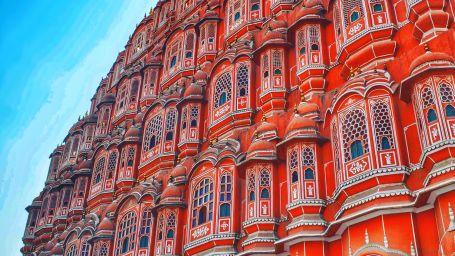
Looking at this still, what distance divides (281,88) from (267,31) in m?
3.44

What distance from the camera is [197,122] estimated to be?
1045 inches

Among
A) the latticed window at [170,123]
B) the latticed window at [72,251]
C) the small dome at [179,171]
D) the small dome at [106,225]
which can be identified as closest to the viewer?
the small dome at [179,171]

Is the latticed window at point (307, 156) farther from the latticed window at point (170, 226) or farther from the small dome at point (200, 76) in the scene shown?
the small dome at point (200, 76)

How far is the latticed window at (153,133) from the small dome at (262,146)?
30.8ft

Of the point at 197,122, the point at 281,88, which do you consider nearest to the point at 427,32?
the point at 281,88

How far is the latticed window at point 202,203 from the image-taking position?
21503mm

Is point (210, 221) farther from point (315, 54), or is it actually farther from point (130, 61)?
point (130, 61)

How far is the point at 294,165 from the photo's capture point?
1864cm

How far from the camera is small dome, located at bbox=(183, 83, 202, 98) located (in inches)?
1062

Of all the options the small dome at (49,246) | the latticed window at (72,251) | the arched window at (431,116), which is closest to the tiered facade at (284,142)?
the arched window at (431,116)

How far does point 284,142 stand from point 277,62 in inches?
222

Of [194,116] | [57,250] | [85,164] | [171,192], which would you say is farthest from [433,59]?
[85,164]

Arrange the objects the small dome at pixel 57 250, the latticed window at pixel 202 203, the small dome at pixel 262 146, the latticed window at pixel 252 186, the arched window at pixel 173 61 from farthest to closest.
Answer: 1. the arched window at pixel 173 61
2. the small dome at pixel 57 250
3. the latticed window at pixel 202 203
4. the small dome at pixel 262 146
5. the latticed window at pixel 252 186

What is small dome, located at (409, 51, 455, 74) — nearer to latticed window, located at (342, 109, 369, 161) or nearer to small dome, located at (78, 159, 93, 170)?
latticed window, located at (342, 109, 369, 161)
